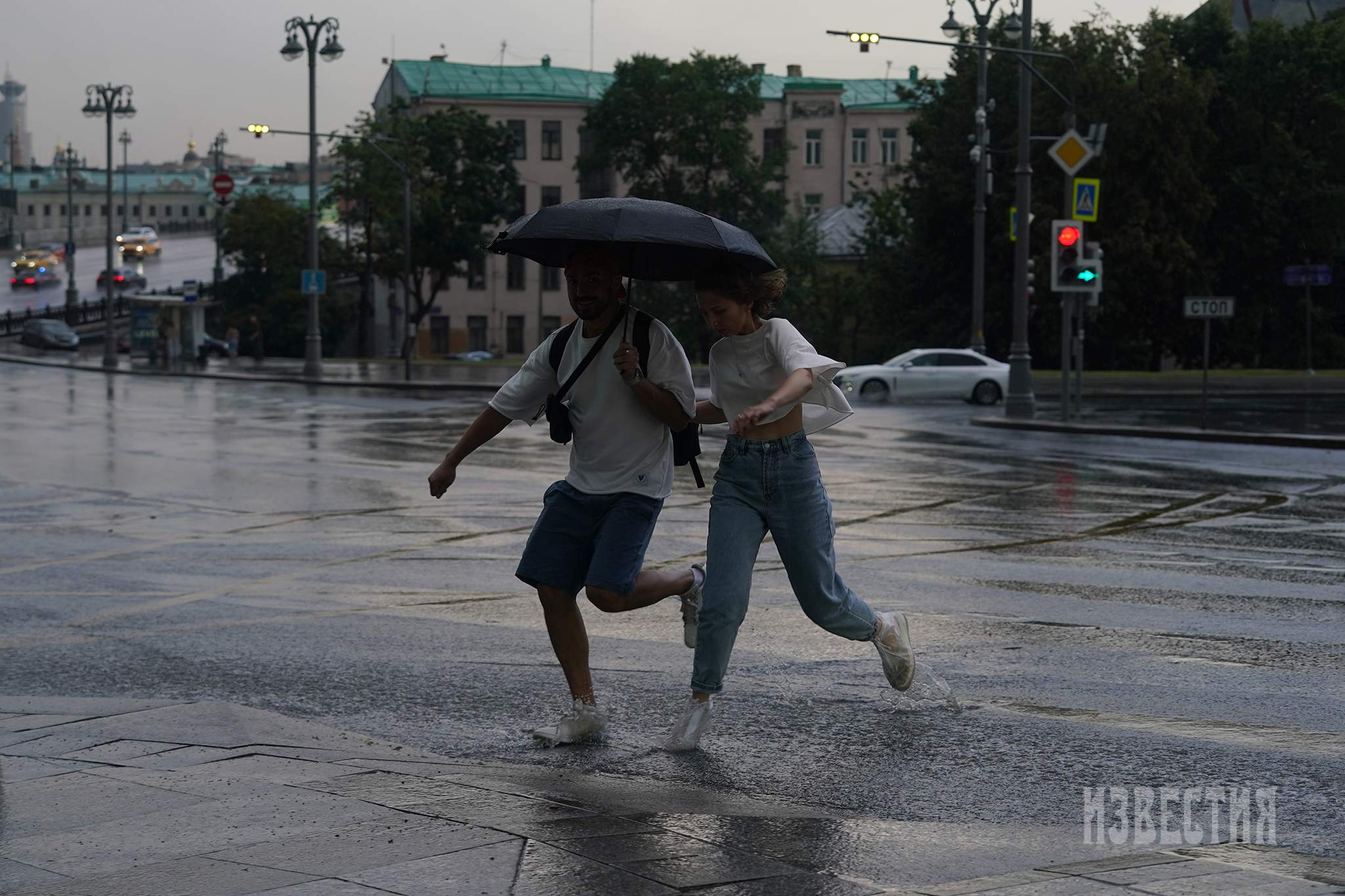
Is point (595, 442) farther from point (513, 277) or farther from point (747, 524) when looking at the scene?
point (513, 277)

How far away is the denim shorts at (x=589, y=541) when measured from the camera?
5875mm

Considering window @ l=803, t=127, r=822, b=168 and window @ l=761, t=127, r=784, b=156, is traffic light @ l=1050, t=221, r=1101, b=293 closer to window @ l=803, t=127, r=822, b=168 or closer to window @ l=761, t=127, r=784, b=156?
→ window @ l=761, t=127, r=784, b=156

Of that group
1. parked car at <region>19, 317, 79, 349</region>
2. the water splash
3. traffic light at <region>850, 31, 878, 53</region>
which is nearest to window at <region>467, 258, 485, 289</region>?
parked car at <region>19, 317, 79, 349</region>

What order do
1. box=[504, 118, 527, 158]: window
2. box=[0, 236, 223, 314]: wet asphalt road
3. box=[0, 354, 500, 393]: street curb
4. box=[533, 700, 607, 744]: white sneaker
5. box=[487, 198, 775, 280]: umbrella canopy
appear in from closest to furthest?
box=[487, 198, 775, 280]: umbrella canopy
box=[533, 700, 607, 744]: white sneaker
box=[0, 354, 500, 393]: street curb
box=[504, 118, 527, 158]: window
box=[0, 236, 223, 314]: wet asphalt road

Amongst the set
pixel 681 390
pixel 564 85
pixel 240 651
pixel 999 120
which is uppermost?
pixel 564 85

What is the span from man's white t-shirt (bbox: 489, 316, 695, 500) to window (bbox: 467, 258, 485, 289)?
88597 mm

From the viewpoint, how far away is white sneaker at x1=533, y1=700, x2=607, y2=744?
6008mm

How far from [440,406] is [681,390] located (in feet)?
96.8

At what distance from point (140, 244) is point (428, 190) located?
63146mm

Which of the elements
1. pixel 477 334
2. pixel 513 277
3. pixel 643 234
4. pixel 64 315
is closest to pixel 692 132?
pixel 513 277

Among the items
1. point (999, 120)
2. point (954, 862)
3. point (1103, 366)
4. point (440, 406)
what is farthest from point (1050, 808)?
point (1103, 366)

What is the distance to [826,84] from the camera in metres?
106

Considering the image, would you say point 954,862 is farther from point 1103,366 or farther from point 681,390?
point 1103,366

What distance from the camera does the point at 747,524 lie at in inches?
233
